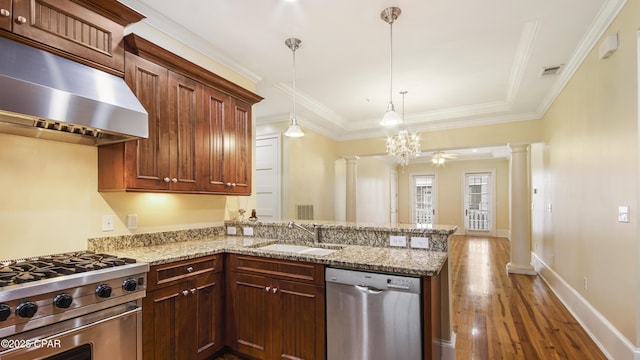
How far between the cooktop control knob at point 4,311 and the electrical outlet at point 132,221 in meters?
1.12

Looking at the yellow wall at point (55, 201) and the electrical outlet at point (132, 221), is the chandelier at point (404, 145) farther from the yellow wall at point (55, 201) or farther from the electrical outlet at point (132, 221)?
the electrical outlet at point (132, 221)

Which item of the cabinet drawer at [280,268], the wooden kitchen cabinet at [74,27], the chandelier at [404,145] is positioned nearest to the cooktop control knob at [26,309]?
the cabinet drawer at [280,268]

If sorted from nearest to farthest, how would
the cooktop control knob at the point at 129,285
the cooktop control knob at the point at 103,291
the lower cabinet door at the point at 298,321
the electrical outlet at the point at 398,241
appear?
the cooktop control knob at the point at 103,291 < the cooktop control knob at the point at 129,285 < the lower cabinet door at the point at 298,321 < the electrical outlet at the point at 398,241

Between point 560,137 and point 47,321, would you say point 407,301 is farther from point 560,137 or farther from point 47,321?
point 560,137

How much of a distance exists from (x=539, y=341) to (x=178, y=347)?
3.07 meters

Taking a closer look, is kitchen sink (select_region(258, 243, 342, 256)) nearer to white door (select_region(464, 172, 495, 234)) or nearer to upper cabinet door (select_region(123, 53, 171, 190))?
upper cabinet door (select_region(123, 53, 171, 190))

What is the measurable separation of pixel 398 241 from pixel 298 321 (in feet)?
3.21

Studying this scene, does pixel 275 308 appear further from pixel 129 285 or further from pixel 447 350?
pixel 447 350

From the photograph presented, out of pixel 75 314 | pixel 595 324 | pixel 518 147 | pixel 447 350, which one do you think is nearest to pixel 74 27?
pixel 75 314

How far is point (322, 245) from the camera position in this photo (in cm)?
269

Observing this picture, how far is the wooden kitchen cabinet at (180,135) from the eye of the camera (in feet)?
7.13

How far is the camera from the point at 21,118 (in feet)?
5.29

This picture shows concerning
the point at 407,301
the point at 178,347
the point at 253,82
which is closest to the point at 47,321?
the point at 178,347

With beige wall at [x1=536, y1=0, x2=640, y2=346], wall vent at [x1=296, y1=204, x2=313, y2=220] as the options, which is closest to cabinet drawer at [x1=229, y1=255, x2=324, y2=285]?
beige wall at [x1=536, y1=0, x2=640, y2=346]
